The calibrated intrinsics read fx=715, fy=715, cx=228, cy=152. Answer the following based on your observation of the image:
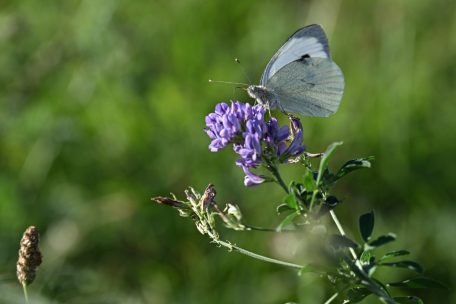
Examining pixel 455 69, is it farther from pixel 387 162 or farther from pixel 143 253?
pixel 143 253

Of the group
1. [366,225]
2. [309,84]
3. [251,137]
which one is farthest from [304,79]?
[366,225]

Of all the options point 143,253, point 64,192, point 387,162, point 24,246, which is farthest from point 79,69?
point 24,246

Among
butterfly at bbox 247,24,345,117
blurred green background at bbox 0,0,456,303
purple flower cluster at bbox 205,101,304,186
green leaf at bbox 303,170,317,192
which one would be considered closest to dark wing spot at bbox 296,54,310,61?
butterfly at bbox 247,24,345,117

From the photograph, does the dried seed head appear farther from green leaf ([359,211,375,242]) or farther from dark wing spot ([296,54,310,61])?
dark wing spot ([296,54,310,61])

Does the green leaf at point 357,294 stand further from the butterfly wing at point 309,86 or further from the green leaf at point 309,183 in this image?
the butterfly wing at point 309,86

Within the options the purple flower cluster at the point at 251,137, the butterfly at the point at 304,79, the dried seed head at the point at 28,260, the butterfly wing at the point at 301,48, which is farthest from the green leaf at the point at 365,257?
the dried seed head at the point at 28,260

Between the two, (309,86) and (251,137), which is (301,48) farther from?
(251,137)
